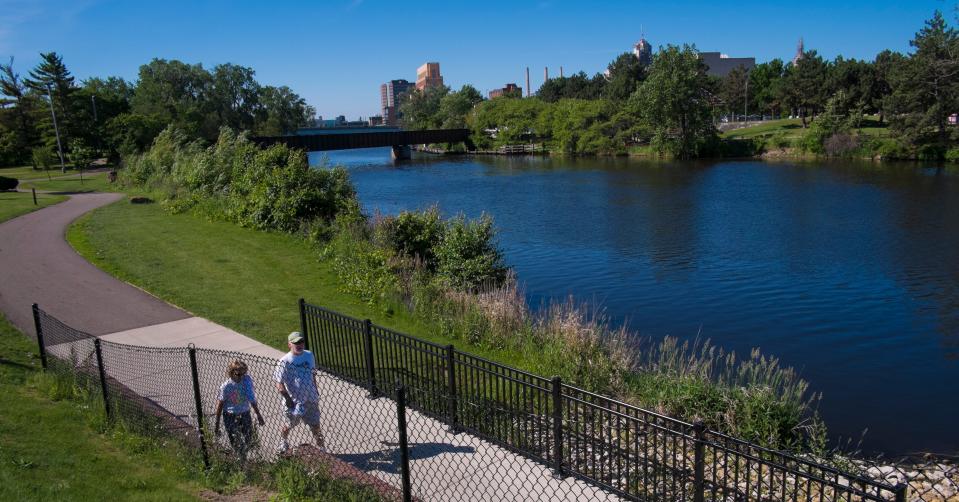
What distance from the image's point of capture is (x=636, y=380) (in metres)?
12.2

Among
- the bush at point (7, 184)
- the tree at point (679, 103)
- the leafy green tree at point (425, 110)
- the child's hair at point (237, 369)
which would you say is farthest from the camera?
the leafy green tree at point (425, 110)

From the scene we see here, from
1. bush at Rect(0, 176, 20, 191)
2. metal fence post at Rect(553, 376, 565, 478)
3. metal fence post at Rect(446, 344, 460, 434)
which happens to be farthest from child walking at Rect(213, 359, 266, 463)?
bush at Rect(0, 176, 20, 191)

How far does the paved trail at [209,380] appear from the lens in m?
7.13

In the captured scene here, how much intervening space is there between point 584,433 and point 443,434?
2632mm

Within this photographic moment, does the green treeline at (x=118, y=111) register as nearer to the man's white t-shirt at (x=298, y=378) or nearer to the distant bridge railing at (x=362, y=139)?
the distant bridge railing at (x=362, y=139)

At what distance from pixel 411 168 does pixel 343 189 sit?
57.4 metres

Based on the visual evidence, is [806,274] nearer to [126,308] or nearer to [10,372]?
[126,308]

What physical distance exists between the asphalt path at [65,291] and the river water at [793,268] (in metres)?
10.5

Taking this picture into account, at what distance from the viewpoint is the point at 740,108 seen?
121 meters

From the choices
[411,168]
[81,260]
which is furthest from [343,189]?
[411,168]

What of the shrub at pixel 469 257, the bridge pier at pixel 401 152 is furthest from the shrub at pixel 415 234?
the bridge pier at pixel 401 152

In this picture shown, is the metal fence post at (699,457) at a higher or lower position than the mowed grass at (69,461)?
higher

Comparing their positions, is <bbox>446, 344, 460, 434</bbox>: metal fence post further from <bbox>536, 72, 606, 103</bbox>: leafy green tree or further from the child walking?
<bbox>536, 72, 606, 103</bbox>: leafy green tree

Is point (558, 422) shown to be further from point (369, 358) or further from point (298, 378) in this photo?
point (369, 358)
